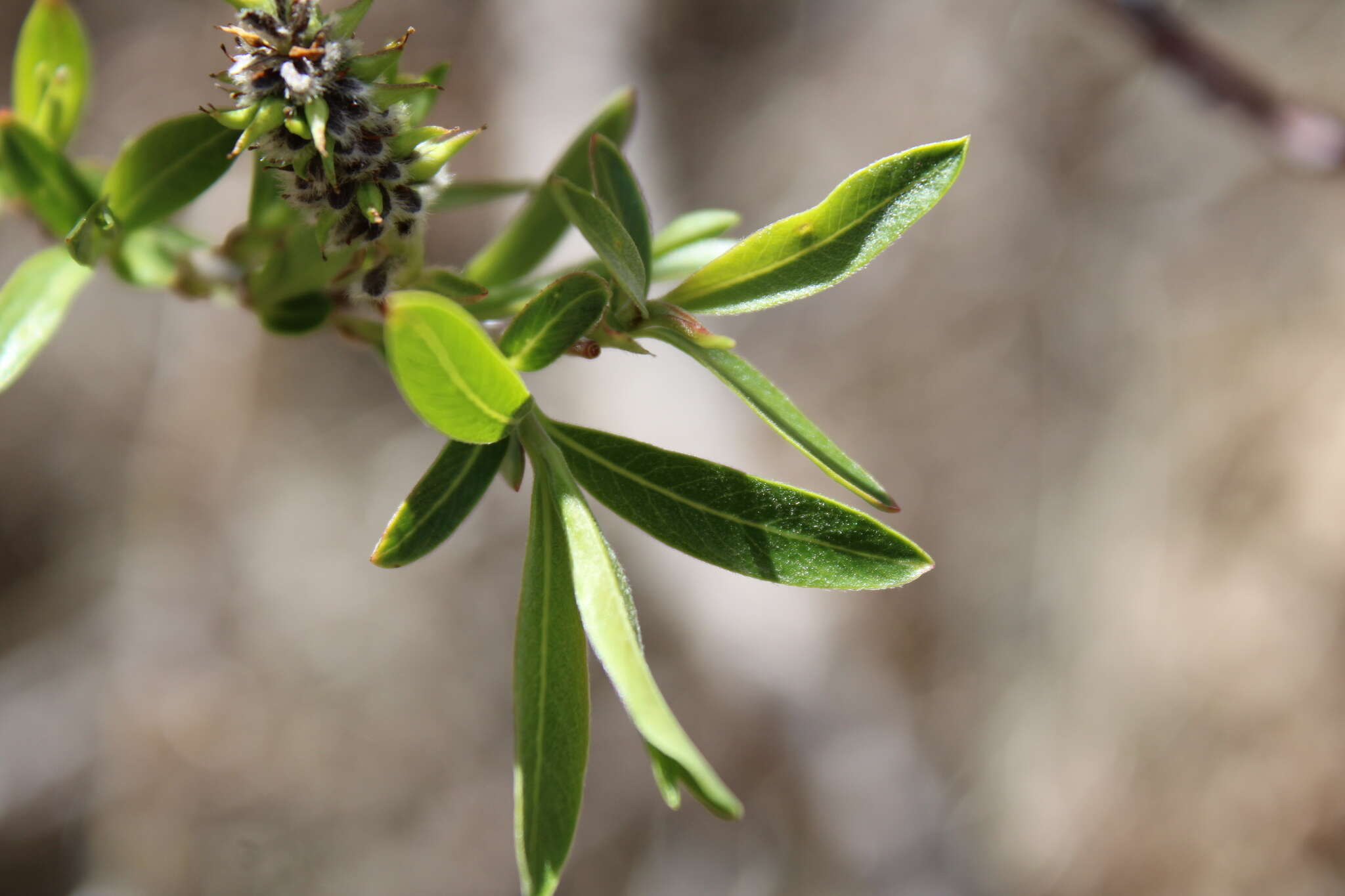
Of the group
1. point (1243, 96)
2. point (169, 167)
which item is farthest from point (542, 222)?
point (1243, 96)

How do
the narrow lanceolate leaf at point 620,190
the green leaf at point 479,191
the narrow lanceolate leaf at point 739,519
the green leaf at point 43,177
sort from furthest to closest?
1. the green leaf at point 479,191
2. the green leaf at point 43,177
3. the narrow lanceolate leaf at point 620,190
4. the narrow lanceolate leaf at point 739,519

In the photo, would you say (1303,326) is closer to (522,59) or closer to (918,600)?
(918,600)

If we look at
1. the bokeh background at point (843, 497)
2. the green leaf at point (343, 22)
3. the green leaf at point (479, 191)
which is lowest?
the bokeh background at point (843, 497)

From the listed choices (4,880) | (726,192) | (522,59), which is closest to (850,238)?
(522,59)

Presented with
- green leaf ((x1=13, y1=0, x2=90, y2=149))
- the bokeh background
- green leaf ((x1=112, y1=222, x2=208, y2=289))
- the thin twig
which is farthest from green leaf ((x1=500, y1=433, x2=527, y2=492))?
the bokeh background

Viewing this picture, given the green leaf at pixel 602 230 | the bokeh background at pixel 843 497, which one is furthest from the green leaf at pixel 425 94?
the bokeh background at pixel 843 497

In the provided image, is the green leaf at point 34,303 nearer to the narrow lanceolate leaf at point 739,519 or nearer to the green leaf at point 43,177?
the green leaf at point 43,177

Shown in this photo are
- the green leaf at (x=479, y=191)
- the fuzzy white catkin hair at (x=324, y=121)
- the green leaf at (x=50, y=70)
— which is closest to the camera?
the fuzzy white catkin hair at (x=324, y=121)
